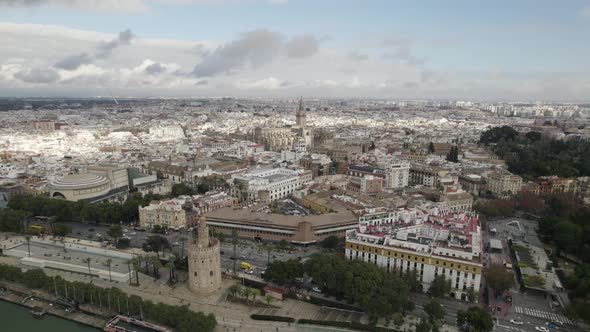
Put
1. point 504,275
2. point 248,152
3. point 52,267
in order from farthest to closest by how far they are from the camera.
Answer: point 248,152
point 52,267
point 504,275

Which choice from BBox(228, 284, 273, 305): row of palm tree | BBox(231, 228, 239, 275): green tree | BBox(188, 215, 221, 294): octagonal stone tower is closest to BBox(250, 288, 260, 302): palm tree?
BBox(228, 284, 273, 305): row of palm tree

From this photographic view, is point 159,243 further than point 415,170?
No

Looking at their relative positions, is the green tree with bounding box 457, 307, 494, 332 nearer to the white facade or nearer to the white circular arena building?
the white facade

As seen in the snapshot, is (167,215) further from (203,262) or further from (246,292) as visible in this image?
(246,292)

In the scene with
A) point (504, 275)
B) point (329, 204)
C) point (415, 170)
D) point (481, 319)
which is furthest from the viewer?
point (415, 170)

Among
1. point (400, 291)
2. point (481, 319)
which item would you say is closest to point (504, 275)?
point (481, 319)

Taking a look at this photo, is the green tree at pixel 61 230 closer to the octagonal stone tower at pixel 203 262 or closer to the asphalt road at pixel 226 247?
the asphalt road at pixel 226 247

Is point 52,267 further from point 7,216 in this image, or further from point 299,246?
point 299,246
